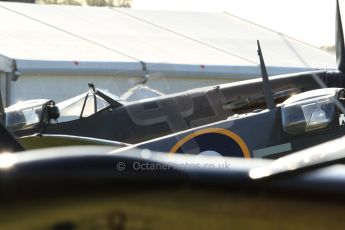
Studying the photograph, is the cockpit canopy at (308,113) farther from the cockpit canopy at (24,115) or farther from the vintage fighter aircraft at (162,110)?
the cockpit canopy at (24,115)

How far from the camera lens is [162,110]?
4.62m

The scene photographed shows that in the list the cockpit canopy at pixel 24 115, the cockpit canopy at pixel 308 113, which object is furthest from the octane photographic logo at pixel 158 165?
the cockpit canopy at pixel 24 115

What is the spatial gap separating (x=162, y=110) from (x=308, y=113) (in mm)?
881

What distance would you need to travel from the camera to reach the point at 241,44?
1568cm

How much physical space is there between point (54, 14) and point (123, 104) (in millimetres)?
11781

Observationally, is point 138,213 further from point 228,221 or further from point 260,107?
point 260,107

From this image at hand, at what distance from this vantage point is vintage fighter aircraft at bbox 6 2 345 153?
4.60m

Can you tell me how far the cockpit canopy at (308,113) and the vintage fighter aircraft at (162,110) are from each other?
4cm

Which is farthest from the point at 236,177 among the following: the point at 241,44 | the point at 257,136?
the point at 241,44

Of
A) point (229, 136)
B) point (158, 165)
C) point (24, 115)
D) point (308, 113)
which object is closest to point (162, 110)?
point (229, 136)

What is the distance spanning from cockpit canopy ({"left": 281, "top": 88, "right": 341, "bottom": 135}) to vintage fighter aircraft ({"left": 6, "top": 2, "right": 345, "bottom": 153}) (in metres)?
0.04

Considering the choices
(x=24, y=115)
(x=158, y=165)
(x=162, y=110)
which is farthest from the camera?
(x=24, y=115)

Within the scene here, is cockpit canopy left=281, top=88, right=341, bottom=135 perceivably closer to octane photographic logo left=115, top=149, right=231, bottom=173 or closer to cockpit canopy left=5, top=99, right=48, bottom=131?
cockpit canopy left=5, top=99, right=48, bottom=131

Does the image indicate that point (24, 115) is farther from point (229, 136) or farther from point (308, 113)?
point (308, 113)
